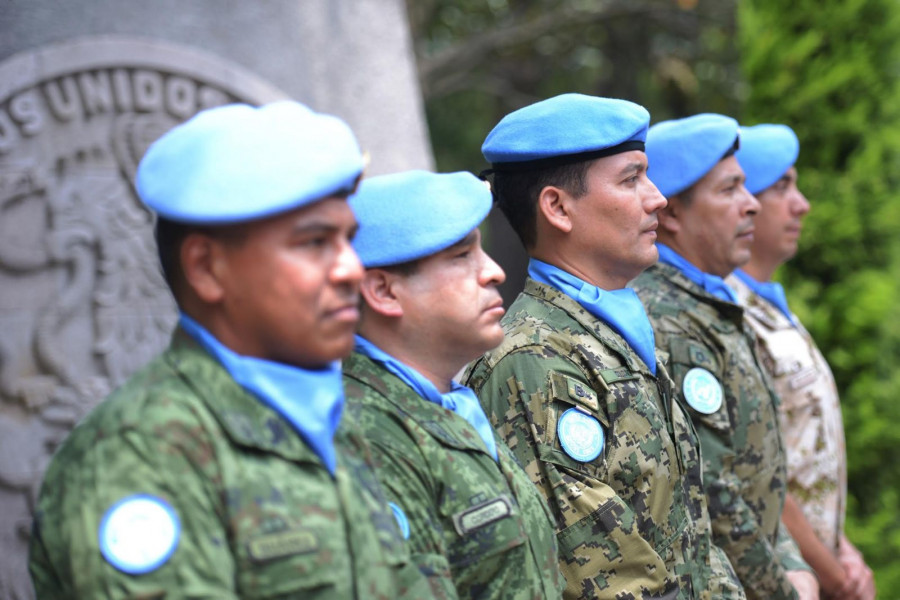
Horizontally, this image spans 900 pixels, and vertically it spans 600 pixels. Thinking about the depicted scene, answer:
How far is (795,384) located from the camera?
4379 millimetres

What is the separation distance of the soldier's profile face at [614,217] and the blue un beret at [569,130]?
5cm

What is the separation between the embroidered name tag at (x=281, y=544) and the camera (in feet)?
5.69

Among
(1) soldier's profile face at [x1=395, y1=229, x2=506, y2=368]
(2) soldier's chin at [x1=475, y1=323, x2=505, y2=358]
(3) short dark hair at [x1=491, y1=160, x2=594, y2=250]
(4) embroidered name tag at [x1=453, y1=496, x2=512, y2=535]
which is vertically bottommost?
(4) embroidered name tag at [x1=453, y1=496, x2=512, y2=535]

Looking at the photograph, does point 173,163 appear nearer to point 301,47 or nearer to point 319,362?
point 319,362

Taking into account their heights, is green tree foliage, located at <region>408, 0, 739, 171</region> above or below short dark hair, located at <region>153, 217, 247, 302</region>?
above

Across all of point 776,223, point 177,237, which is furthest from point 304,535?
point 776,223

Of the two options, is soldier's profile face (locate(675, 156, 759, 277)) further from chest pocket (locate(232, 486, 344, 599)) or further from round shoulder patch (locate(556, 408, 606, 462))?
chest pocket (locate(232, 486, 344, 599))

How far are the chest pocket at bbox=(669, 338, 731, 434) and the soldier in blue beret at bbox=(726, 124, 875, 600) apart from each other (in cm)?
85

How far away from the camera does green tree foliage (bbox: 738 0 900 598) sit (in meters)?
6.34

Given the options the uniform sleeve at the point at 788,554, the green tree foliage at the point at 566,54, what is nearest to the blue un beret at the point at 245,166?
the uniform sleeve at the point at 788,554

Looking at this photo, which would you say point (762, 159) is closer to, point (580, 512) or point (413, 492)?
point (580, 512)

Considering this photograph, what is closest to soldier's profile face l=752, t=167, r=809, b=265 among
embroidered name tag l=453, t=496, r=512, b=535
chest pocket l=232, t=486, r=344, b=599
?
embroidered name tag l=453, t=496, r=512, b=535

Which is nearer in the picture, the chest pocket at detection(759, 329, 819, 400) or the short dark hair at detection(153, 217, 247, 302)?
the short dark hair at detection(153, 217, 247, 302)

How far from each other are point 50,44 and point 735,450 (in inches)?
119
